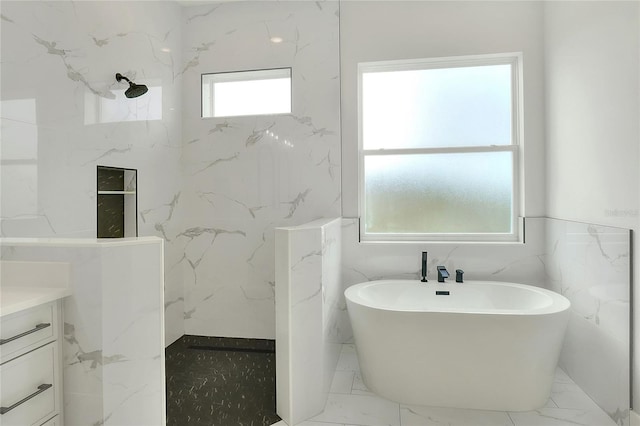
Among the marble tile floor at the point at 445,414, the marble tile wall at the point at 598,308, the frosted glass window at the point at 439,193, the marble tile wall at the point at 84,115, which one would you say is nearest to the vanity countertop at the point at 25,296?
the marble tile wall at the point at 84,115

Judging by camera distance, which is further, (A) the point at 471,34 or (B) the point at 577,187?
(A) the point at 471,34

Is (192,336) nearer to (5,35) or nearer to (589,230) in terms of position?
(5,35)

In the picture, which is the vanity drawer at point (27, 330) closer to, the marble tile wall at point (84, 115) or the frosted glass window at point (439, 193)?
the marble tile wall at point (84, 115)

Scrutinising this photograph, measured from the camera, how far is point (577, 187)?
94.4 inches

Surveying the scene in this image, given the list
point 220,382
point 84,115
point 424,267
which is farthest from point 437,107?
point 220,382

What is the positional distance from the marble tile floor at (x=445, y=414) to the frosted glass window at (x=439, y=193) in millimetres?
1316

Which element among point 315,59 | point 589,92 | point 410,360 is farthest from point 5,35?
point 589,92

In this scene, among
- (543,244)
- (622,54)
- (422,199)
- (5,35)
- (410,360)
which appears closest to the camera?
(5,35)

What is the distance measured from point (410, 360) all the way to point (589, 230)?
4.43 feet

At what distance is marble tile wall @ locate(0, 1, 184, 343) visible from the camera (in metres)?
1.83

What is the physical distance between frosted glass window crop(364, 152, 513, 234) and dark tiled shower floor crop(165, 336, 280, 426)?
4.69 ft

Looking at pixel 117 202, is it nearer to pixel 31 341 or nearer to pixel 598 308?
pixel 31 341

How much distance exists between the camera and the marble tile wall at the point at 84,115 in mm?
1834

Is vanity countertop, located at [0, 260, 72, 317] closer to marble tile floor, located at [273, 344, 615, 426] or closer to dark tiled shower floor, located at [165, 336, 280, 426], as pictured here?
dark tiled shower floor, located at [165, 336, 280, 426]
